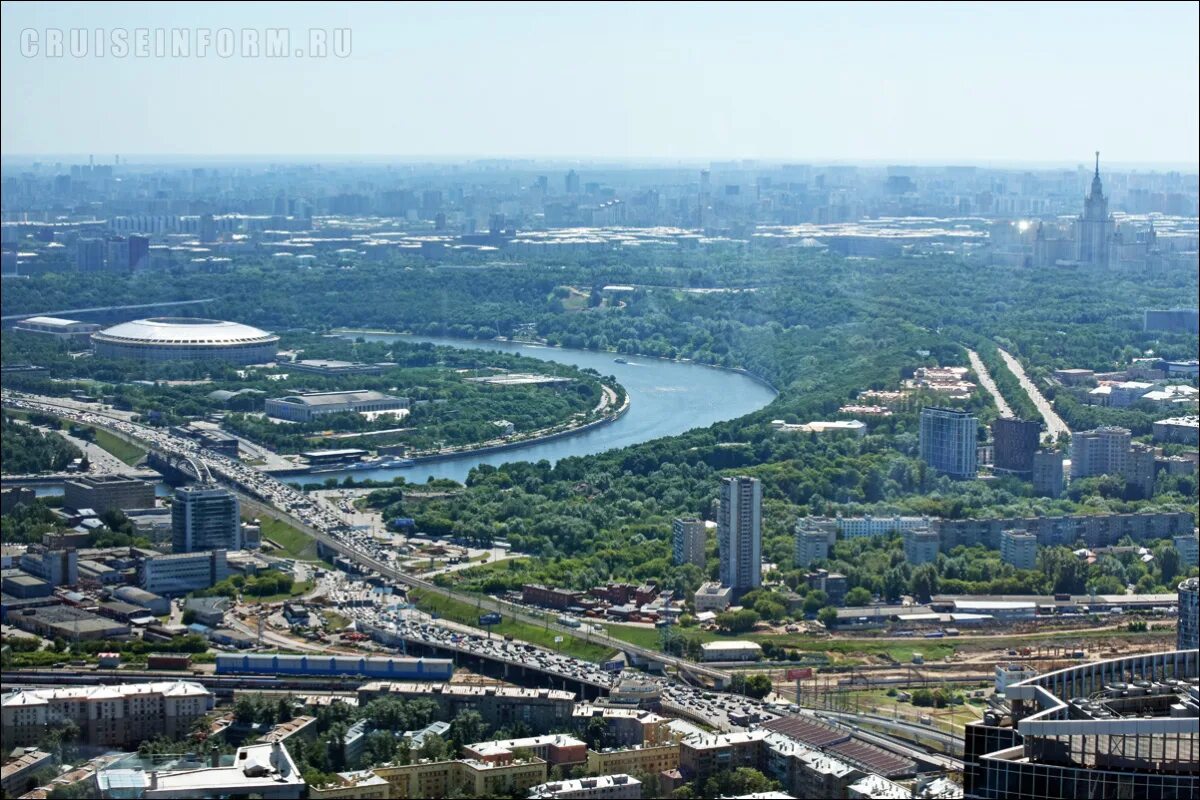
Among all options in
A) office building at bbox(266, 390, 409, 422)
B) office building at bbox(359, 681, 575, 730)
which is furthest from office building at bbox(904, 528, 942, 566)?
office building at bbox(266, 390, 409, 422)

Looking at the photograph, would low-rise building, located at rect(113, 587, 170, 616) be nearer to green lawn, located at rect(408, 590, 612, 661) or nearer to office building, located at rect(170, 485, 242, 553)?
office building, located at rect(170, 485, 242, 553)

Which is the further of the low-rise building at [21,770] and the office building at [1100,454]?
the office building at [1100,454]

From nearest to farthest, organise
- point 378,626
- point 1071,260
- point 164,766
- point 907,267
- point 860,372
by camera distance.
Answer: point 164,766, point 378,626, point 860,372, point 907,267, point 1071,260

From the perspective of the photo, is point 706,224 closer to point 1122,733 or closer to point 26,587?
point 26,587

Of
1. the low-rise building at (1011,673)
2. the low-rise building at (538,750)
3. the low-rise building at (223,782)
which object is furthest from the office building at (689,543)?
the low-rise building at (223,782)

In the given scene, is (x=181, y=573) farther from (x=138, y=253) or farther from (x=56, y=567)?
(x=138, y=253)

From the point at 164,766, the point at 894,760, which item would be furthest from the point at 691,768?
the point at 164,766

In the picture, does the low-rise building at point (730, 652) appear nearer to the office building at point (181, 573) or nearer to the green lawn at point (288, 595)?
the green lawn at point (288, 595)
